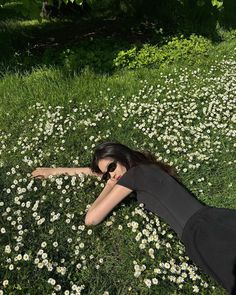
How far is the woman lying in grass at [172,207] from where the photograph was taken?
4254mm

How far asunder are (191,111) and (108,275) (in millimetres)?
3904

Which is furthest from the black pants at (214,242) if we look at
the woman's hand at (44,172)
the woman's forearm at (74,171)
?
the woman's hand at (44,172)

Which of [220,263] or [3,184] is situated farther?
[3,184]

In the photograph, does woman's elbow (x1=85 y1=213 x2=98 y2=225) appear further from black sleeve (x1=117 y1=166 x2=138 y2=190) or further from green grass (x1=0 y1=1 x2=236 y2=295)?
black sleeve (x1=117 y1=166 x2=138 y2=190)

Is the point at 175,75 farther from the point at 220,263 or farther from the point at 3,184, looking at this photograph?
the point at 220,263

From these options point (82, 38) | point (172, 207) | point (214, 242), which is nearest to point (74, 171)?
point (172, 207)

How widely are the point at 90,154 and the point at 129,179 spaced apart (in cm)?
179

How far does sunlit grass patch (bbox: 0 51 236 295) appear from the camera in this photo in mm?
4770

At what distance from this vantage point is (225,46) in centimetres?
1115

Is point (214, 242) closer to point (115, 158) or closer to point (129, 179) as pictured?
point (129, 179)

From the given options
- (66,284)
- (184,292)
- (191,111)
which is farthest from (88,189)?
(191,111)

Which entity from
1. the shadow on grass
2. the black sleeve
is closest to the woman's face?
the black sleeve

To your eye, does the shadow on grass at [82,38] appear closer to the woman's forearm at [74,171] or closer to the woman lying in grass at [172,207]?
the woman's forearm at [74,171]

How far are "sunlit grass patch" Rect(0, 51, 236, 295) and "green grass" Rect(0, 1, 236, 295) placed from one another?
16 mm
